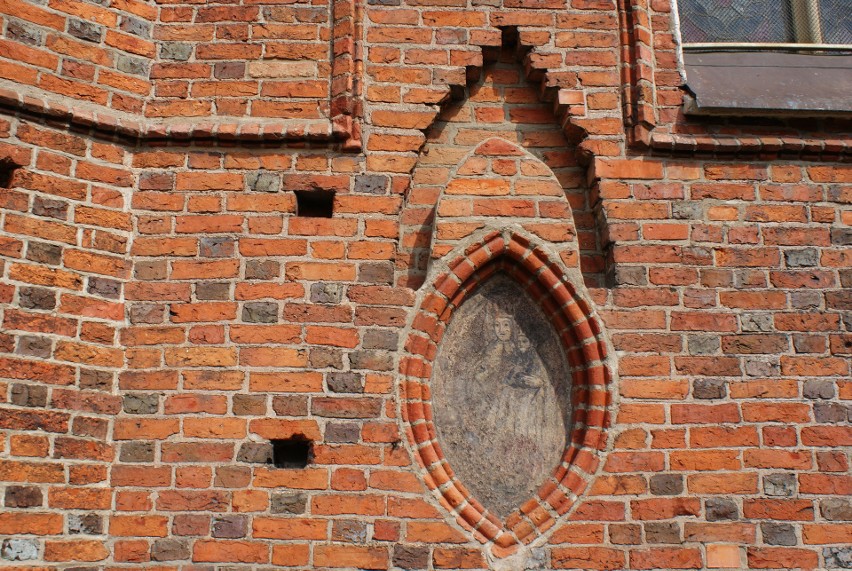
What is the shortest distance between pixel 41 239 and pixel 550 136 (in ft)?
7.98

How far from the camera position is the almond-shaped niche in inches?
178

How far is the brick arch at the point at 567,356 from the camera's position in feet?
14.3

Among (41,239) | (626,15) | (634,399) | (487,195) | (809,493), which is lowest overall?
(809,493)

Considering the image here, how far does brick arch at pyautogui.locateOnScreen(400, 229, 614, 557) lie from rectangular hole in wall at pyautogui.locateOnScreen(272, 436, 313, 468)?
1.47ft

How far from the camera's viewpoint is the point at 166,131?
476 centimetres

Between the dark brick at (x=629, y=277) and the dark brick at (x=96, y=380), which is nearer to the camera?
the dark brick at (x=96, y=380)

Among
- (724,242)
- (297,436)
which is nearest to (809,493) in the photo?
(724,242)

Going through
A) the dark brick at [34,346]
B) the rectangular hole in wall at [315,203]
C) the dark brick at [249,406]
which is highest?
the rectangular hole in wall at [315,203]

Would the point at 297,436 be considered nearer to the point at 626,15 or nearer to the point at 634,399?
the point at 634,399

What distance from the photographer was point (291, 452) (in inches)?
174

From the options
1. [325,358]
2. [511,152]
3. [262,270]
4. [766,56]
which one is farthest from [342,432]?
[766,56]

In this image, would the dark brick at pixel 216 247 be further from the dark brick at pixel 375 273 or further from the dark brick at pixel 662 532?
the dark brick at pixel 662 532

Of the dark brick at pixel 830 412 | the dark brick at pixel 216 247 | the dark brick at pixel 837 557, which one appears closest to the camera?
the dark brick at pixel 837 557

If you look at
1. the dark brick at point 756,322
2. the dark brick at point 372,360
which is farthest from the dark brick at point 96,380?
the dark brick at point 756,322
